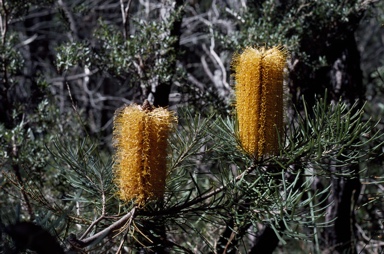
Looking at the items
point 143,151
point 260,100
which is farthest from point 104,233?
point 260,100

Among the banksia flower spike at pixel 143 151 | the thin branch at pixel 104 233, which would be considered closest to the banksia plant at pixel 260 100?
the banksia flower spike at pixel 143 151

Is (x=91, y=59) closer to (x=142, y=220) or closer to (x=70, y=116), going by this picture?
(x=70, y=116)

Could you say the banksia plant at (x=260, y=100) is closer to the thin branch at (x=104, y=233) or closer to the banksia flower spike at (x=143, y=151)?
the banksia flower spike at (x=143, y=151)

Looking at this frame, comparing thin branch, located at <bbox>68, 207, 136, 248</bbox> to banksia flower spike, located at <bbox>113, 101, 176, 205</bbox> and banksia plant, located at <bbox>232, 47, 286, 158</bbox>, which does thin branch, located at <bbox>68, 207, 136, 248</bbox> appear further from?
banksia plant, located at <bbox>232, 47, 286, 158</bbox>

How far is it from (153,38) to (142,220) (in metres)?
0.96

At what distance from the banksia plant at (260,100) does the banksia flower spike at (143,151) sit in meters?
0.18

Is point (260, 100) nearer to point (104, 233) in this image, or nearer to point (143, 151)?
point (143, 151)

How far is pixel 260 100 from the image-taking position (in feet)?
3.89

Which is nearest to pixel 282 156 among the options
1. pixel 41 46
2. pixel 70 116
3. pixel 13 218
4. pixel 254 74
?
pixel 254 74

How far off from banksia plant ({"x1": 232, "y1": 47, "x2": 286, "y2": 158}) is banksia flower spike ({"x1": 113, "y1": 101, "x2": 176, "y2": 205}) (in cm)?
18

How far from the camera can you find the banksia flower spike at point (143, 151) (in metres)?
1.15

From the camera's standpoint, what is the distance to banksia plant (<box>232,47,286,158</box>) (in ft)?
3.87

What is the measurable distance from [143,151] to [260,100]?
281mm

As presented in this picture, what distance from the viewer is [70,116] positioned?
279 cm
